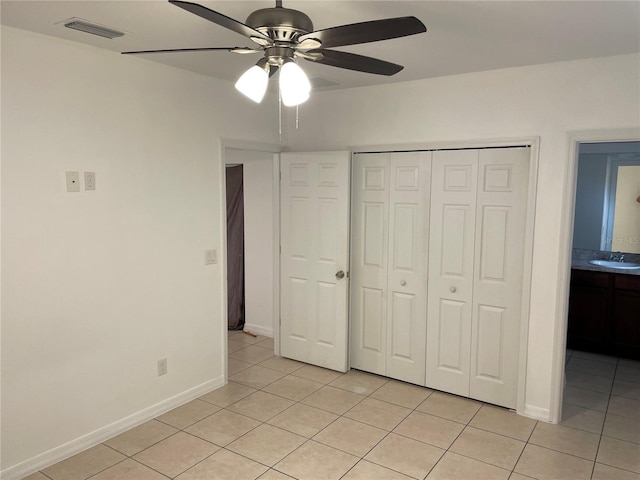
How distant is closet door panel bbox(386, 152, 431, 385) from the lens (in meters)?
3.86

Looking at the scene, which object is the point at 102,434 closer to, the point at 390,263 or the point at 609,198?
the point at 390,263

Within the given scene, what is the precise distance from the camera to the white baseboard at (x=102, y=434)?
2.73 metres

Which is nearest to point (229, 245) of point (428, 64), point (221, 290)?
point (221, 290)

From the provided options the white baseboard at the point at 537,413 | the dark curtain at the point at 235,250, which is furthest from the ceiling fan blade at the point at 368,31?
the dark curtain at the point at 235,250

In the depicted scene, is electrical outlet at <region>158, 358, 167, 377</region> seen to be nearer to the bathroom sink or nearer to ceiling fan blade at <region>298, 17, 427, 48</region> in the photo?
ceiling fan blade at <region>298, 17, 427, 48</region>

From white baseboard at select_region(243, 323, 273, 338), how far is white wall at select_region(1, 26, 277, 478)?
4.38 ft

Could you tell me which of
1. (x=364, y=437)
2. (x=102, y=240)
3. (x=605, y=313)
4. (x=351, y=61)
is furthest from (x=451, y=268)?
(x=102, y=240)

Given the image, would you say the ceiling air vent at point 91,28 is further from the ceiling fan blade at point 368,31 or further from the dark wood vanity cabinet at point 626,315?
the dark wood vanity cabinet at point 626,315

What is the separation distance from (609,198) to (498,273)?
7.54 ft

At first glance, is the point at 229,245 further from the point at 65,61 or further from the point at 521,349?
the point at 521,349

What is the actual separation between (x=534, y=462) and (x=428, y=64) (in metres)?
2.64

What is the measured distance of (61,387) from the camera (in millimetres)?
2898

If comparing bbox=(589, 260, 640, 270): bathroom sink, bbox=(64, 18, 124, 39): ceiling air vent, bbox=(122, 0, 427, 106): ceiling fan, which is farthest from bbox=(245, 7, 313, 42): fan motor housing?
bbox=(589, 260, 640, 270): bathroom sink

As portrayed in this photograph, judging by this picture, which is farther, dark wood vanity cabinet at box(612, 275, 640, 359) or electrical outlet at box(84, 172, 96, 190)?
dark wood vanity cabinet at box(612, 275, 640, 359)
